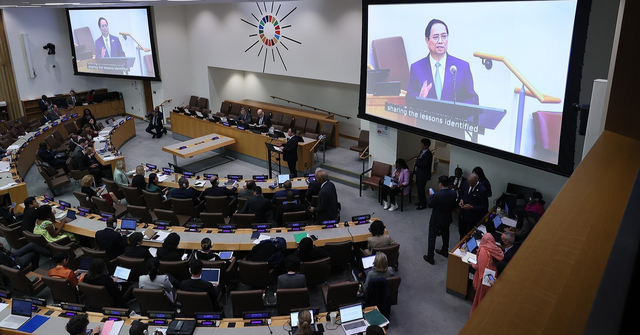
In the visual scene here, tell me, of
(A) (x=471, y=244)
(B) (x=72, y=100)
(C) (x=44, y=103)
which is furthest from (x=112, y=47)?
(A) (x=471, y=244)

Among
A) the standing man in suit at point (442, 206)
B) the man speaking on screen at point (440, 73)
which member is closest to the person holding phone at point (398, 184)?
the man speaking on screen at point (440, 73)

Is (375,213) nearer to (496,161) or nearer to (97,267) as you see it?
(496,161)

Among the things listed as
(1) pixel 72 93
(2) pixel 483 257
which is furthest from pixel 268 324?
(1) pixel 72 93

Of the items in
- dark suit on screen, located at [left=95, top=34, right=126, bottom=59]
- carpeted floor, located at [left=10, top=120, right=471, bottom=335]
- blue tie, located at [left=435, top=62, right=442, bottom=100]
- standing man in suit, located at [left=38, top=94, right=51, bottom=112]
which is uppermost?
dark suit on screen, located at [left=95, top=34, right=126, bottom=59]

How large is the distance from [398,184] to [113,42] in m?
12.9

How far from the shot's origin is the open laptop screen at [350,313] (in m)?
4.90

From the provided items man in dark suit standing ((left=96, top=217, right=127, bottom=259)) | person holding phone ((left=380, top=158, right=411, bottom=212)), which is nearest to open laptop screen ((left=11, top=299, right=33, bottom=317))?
man in dark suit standing ((left=96, top=217, right=127, bottom=259))

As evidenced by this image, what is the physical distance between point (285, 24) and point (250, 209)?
7379 mm

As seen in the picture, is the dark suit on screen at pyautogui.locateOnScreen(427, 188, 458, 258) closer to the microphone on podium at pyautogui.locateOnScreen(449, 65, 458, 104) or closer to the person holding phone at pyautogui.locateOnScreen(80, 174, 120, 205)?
the microphone on podium at pyautogui.locateOnScreen(449, 65, 458, 104)

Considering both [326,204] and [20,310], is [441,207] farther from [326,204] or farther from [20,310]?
[20,310]

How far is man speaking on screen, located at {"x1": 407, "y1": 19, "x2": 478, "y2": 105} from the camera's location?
25.9ft

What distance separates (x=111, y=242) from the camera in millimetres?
6633

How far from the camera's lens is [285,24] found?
13320mm

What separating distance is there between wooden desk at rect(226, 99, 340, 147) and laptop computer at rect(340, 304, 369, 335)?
910 centimetres
